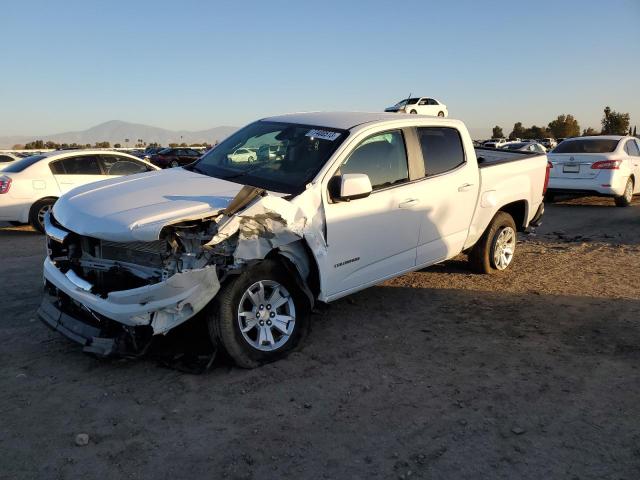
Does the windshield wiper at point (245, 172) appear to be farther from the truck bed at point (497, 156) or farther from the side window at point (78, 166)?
the side window at point (78, 166)

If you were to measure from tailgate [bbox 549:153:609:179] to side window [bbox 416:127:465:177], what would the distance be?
771 centimetres

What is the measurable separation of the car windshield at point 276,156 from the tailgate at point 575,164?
30.3ft


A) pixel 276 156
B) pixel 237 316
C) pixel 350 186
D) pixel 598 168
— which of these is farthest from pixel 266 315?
pixel 598 168

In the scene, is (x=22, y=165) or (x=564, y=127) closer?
(x=22, y=165)

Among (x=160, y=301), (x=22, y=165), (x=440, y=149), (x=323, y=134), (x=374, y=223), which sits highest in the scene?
(x=323, y=134)

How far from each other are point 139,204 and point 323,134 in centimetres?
179

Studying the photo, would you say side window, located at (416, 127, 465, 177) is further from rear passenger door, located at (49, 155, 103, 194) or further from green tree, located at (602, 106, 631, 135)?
green tree, located at (602, 106, 631, 135)

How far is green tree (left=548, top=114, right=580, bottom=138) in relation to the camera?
267ft

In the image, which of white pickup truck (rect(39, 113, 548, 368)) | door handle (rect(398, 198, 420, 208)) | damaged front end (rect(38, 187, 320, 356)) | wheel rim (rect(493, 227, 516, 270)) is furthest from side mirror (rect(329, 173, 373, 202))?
wheel rim (rect(493, 227, 516, 270))

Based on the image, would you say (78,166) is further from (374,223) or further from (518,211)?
(518,211)

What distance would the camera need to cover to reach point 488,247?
20.9 ft

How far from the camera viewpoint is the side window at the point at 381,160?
15.3 feet

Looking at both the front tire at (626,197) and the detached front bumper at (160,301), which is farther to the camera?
the front tire at (626,197)

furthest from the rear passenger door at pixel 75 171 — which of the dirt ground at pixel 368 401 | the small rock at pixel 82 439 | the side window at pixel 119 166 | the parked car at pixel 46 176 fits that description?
the small rock at pixel 82 439
